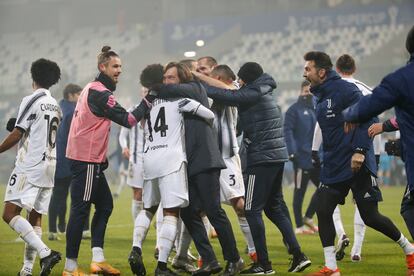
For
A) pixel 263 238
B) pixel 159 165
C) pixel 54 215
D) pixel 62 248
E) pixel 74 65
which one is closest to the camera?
pixel 159 165

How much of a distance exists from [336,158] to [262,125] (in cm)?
97

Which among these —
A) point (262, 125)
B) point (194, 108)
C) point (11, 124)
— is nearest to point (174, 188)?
point (194, 108)

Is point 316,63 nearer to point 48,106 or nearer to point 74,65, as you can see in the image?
point 48,106

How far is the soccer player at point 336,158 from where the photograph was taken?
792cm

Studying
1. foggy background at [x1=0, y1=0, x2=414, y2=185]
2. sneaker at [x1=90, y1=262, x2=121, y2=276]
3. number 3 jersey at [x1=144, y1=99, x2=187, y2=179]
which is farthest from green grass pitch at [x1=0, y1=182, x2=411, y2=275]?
foggy background at [x1=0, y1=0, x2=414, y2=185]

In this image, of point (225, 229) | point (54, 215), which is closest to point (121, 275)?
point (225, 229)

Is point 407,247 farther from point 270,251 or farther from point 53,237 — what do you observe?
point 53,237

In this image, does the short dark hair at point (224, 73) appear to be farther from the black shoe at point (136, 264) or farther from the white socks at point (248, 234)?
the black shoe at point (136, 264)

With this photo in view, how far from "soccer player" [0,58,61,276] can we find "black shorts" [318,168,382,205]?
2611 mm

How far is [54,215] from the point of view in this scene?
1279cm

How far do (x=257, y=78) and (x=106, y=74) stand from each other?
1.51 metres

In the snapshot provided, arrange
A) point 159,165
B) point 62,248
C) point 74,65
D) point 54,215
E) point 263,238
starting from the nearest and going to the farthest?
point 159,165 → point 263,238 → point 62,248 → point 54,215 → point 74,65

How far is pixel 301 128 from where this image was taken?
1367 cm

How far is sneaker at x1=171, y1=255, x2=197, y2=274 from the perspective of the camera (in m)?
8.65
